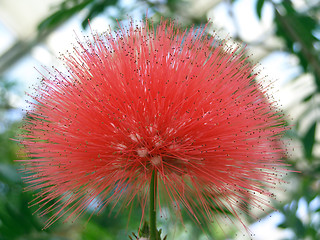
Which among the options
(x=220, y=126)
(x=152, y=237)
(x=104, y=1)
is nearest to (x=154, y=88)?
(x=220, y=126)

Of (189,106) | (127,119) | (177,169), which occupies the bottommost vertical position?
(177,169)

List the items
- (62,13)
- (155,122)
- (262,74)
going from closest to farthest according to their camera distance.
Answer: (155,122) < (262,74) < (62,13)

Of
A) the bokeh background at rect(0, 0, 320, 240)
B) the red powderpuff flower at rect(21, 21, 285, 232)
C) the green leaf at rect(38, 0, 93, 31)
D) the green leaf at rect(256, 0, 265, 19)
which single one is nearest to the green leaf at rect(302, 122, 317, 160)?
the bokeh background at rect(0, 0, 320, 240)

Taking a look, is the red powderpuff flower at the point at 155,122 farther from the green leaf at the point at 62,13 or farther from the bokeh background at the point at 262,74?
the green leaf at the point at 62,13

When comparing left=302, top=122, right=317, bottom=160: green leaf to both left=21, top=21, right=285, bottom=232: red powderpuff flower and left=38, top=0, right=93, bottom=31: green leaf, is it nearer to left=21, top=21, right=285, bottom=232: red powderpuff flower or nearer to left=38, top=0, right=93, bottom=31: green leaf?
left=21, top=21, right=285, bottom=232: red powderpuff flower

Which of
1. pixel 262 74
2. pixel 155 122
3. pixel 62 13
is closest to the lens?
pixel 155 122

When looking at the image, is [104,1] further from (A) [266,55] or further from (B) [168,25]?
(A) [266,55]

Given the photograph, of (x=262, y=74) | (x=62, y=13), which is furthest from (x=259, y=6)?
(x=62, y=13)

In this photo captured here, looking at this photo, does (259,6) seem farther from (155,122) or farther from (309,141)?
(155,122)
